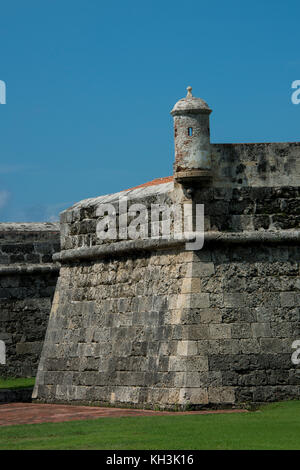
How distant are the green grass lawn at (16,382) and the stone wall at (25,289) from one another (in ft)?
0.64

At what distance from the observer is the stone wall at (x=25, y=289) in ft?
67.9

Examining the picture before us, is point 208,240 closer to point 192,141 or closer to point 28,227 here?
point 192,141

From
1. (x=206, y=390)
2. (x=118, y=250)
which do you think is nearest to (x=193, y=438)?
(x=206, y=390)

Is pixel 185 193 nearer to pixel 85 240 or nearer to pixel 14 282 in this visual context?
pixel 85 240

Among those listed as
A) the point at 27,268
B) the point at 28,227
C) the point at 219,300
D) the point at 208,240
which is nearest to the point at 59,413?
the point at 219,300

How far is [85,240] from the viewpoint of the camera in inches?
658

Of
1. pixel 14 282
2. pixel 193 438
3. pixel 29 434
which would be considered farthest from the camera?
pixel 14 282

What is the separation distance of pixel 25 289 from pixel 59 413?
6962 millimetres

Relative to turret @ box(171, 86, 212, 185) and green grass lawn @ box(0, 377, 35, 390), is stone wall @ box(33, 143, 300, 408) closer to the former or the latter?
turret @ box(171, 86, 212, 185)

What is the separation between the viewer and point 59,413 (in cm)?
1428

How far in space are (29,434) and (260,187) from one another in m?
4.68

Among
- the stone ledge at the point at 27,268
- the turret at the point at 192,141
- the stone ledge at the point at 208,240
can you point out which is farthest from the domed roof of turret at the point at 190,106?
the stone ledge at the point at 27,268

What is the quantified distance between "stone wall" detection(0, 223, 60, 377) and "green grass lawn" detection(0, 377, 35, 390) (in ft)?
0.64

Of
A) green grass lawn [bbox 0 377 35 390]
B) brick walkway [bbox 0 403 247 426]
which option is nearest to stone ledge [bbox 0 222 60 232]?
green grass lawn [bbox 0 377 35 390]
